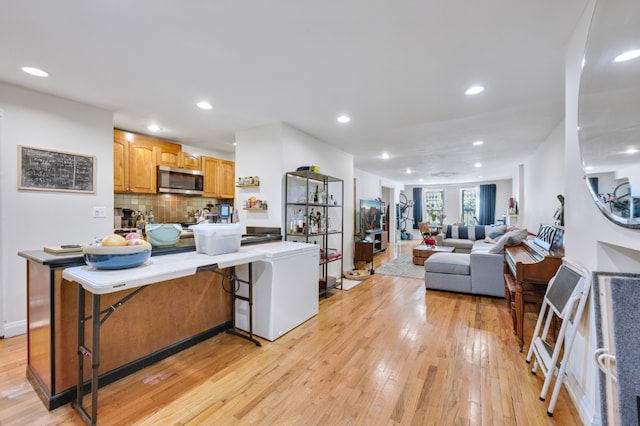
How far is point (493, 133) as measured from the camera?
4.01m

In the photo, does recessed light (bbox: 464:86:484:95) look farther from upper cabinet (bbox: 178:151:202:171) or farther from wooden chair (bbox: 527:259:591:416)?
upper cabinet (bbox: 178:151:202:171)

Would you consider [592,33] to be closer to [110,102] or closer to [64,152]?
[110,102]

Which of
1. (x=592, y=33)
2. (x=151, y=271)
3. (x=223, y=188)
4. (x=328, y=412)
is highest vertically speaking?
(x=592, y=33)

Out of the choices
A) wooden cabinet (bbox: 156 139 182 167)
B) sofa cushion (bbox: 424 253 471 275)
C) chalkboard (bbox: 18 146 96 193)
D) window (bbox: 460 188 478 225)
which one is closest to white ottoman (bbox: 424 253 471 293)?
sofa cushion (bbox: 424 253 471 275)

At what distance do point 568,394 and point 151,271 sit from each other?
9.26 feet

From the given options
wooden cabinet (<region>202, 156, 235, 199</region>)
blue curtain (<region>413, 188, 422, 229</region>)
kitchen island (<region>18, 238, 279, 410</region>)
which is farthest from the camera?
blue curtain (<region>413, 188, 422, 229</region>)

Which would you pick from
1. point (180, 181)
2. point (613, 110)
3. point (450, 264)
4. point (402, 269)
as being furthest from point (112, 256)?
point (402, 269)

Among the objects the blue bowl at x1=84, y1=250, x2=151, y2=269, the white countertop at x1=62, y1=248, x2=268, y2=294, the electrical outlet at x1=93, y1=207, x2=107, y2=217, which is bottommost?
the white countertop at x1=62, y1=248, x2=268, y2=294

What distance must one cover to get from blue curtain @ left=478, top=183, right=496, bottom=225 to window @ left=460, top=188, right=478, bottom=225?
0.32 meters

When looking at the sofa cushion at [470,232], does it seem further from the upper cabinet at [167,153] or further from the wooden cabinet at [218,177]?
the upper cabinet at [167,153]

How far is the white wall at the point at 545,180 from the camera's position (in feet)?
11.7

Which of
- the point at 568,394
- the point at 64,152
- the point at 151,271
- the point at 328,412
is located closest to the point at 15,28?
the point at 64,152

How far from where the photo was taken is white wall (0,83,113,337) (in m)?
2.52

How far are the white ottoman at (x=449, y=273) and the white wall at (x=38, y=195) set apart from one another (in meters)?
4.54
